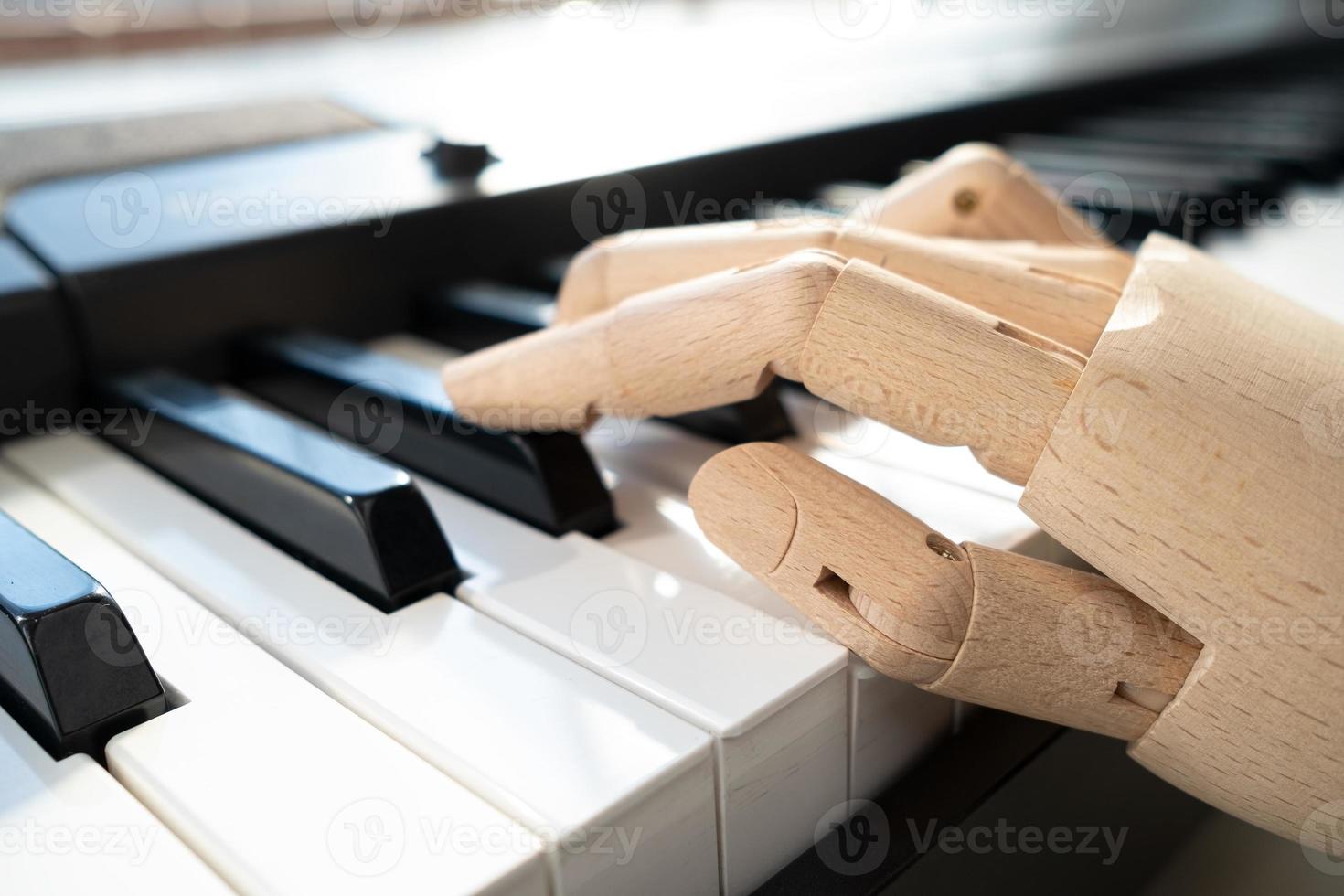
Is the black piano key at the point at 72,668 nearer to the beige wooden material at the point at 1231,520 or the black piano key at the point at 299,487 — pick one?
the black piano key at the point at 299,487

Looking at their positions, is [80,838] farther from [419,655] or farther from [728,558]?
[728,558]

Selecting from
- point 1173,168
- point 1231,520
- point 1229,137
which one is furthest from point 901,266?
point 1229,137

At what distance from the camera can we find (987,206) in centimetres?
102

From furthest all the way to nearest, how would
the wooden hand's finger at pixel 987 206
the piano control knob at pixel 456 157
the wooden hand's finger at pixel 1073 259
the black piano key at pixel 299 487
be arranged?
1. the piano control knob at pixel 456 157
2. the wooden hand's finger at pixel 987 206
3. the wooden hand's finger at pixel 1073 259
4. the black piano key at pixel 299 487

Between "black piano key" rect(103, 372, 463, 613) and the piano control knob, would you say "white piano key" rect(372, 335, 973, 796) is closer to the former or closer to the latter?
"black piano key" rect(103, 372, 463, 613)

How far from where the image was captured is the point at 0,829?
51 cm

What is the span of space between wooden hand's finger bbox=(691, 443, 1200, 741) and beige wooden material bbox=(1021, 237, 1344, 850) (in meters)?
0.03

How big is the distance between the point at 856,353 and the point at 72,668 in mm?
438

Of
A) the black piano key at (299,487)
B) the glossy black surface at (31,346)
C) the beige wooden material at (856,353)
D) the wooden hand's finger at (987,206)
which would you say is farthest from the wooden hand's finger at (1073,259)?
the glossy black surface at (31,346)

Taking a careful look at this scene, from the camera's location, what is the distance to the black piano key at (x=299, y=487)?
693 mm

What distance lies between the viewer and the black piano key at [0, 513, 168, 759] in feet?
1.85

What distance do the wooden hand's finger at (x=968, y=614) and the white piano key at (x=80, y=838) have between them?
330 millimetres

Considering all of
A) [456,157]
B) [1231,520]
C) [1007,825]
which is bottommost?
[1007,825]

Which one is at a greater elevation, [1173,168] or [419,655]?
[1173,168]
